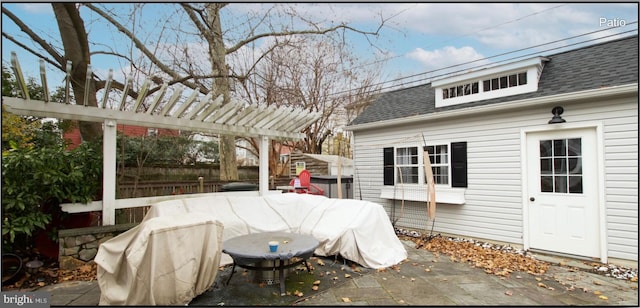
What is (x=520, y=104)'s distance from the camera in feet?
17.2

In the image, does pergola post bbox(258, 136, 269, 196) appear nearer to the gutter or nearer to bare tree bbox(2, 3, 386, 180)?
bare tree bbox(2, 3, 386, 180)

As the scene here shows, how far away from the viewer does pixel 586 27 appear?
6828mm

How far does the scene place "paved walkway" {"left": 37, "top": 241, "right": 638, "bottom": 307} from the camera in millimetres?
3283

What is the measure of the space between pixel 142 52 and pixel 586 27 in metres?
9.56

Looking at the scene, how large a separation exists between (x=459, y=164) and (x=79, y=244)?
6.33m

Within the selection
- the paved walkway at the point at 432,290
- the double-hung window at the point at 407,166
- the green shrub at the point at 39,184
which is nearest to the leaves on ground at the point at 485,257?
the paved walkway at the point at 432,290

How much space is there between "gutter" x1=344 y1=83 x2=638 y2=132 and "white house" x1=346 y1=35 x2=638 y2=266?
16 millimetres

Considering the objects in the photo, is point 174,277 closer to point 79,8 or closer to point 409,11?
point 79,8

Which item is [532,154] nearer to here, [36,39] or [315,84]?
[36,39]

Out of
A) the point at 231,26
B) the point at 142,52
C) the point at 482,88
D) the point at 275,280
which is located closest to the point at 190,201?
the point at 275,280

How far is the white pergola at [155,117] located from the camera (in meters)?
3.77

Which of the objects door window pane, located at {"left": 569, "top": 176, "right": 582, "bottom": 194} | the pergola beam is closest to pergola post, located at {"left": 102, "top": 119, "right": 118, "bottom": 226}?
the pergola beam

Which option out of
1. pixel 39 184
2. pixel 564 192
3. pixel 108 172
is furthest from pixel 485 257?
pixel 39 184

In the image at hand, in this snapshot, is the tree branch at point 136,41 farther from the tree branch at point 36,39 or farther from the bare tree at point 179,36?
the tree branch at point 36,39
